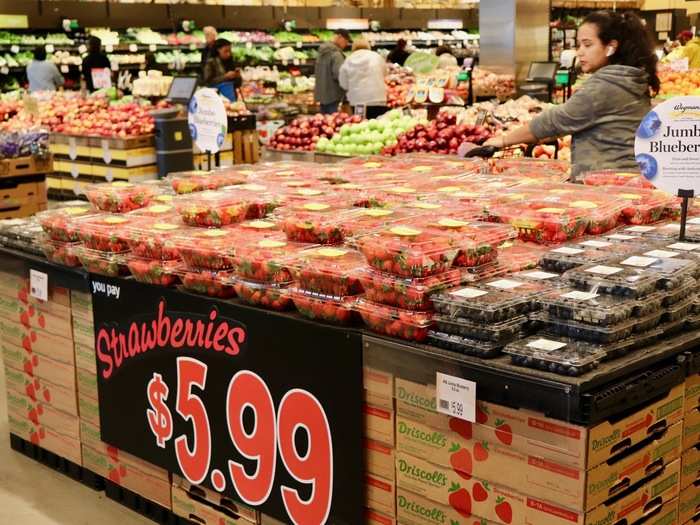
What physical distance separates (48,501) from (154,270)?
3.55ft

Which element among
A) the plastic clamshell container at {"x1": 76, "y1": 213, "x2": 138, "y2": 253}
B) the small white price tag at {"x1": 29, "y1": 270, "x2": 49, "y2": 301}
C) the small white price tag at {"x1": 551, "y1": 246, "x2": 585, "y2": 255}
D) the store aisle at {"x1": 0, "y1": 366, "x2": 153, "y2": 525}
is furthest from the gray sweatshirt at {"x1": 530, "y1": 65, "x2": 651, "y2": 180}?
the store aisle at {"x1": 0, "y1": 366, "x2": 153, "y2": 525}

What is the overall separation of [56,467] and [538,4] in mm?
9676

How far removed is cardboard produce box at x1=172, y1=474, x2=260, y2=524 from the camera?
2904mm

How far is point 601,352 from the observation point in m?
2.06

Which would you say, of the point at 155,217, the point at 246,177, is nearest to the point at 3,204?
the point at 246,177

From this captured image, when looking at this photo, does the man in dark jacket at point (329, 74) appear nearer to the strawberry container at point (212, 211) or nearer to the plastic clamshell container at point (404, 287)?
the strawberry container at point (212, 211)

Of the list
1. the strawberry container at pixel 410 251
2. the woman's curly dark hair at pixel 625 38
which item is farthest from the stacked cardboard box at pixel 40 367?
the woman's curly dark hair at pixel 625 38

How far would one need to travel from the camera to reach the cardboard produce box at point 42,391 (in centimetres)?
354

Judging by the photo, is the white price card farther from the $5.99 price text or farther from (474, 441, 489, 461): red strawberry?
the $5.99 price text

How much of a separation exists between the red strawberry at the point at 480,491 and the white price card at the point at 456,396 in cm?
17

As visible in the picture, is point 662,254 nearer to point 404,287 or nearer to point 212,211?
point 404,287

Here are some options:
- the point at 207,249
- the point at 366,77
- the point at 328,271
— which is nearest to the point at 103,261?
the point at 207,249

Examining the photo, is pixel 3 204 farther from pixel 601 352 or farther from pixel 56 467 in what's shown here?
pixel 601 352

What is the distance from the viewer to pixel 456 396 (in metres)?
2.20
